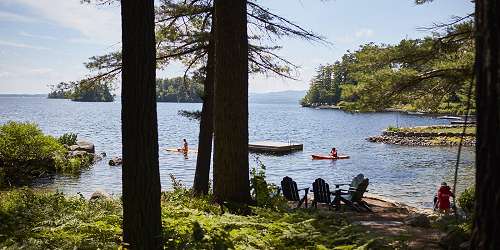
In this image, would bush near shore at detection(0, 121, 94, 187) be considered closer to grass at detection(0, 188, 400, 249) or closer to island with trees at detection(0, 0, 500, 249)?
island with trees at detection(0, 0, 500, 249)

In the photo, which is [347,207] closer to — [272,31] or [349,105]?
[349,105]

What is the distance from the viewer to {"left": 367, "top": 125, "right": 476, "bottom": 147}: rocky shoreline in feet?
160

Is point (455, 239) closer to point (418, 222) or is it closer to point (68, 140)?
point (418, 222)

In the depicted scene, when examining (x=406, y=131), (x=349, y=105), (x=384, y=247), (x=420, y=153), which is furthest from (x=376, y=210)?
(x=406, y=131)

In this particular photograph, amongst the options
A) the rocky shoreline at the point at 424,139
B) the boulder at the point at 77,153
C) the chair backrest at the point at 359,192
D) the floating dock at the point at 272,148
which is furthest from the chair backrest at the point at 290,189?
the rocky shoreline at the point at 424,139

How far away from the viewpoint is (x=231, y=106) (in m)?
7.86

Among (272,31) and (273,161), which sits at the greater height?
(272,31)

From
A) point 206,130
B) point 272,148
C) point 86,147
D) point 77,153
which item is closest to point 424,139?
point 272,148

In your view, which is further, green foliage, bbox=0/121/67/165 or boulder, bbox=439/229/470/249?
green foliage, bbox=0/121/67/165

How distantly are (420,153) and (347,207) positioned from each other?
33.7 meters

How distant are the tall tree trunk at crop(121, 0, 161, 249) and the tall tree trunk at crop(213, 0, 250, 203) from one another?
2.98 meters

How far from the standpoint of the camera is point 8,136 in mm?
21812

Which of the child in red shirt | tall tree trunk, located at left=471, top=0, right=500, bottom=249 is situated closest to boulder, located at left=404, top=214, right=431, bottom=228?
tall tree trunk, located at left=471, top=0, right=500, bottom=249

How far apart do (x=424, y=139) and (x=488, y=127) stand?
5328 centimetres
